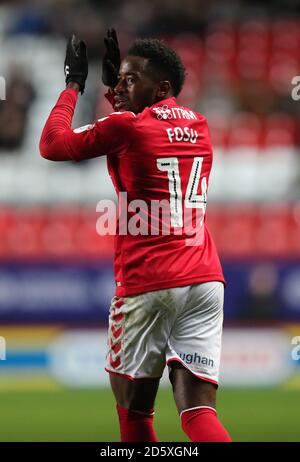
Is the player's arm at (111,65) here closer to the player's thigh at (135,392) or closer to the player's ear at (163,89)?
the player's ear at (163,89)

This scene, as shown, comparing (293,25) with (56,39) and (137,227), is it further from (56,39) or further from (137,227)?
(137,227)

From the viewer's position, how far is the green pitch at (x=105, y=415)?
20.3ft

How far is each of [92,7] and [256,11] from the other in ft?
6.07

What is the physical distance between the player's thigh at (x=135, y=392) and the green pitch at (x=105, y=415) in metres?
1.95

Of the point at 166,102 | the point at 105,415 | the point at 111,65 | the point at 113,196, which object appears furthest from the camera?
the point at 113,196

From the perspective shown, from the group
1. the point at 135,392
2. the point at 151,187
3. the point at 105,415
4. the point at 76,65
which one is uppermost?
the point at 76,65

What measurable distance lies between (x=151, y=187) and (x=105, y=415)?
10.7 feet

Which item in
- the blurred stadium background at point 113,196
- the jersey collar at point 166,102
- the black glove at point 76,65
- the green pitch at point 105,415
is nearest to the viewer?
the jersey collar at point 166,102

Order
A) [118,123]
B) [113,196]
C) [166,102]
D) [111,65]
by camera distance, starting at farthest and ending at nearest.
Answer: [113,196] < [111,65] < [166,102] < [118,123]

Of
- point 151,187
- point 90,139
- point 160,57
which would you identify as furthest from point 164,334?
point 160,57

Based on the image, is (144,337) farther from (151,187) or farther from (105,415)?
(105,415)

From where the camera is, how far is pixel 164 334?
13.2ft

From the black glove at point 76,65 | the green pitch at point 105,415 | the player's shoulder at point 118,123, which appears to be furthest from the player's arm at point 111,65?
the green pitch at point 105,415

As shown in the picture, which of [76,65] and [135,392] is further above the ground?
[76,65]
